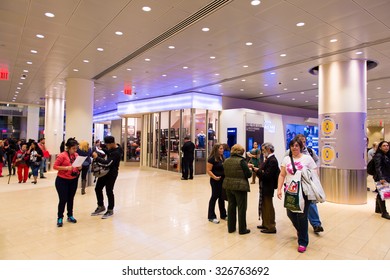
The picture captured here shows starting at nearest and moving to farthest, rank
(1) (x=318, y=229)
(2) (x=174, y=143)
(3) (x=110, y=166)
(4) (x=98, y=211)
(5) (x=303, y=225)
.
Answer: (5) (x=303, y=225)
(1) (x=318, y=229)
(3) (x=110, y=166)
(4) (x=98, y=211)
(2) (x=174, y=143)

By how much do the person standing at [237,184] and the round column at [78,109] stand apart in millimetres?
6413

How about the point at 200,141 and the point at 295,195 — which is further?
the point at 200,141

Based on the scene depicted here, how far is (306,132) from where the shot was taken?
52.0 ft

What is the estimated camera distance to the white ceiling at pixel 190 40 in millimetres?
4293

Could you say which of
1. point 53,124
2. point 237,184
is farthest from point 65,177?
point 53,124

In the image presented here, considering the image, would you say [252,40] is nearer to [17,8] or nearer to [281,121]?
[17,8]

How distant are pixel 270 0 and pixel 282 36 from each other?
1.49 m

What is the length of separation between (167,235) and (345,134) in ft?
16.6

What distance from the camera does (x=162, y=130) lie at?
13141mm

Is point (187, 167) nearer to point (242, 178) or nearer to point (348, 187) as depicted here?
point (348, 187)

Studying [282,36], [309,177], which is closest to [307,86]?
[282,36]

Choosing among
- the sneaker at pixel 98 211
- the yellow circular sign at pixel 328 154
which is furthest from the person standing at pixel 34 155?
the yellow circular sign at pixel 328 154

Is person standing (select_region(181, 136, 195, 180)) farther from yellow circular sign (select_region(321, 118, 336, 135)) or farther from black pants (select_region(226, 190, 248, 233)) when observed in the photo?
black pants (select_region(226, 190, 248, 233))

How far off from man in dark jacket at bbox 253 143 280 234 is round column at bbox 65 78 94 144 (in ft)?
21.9
